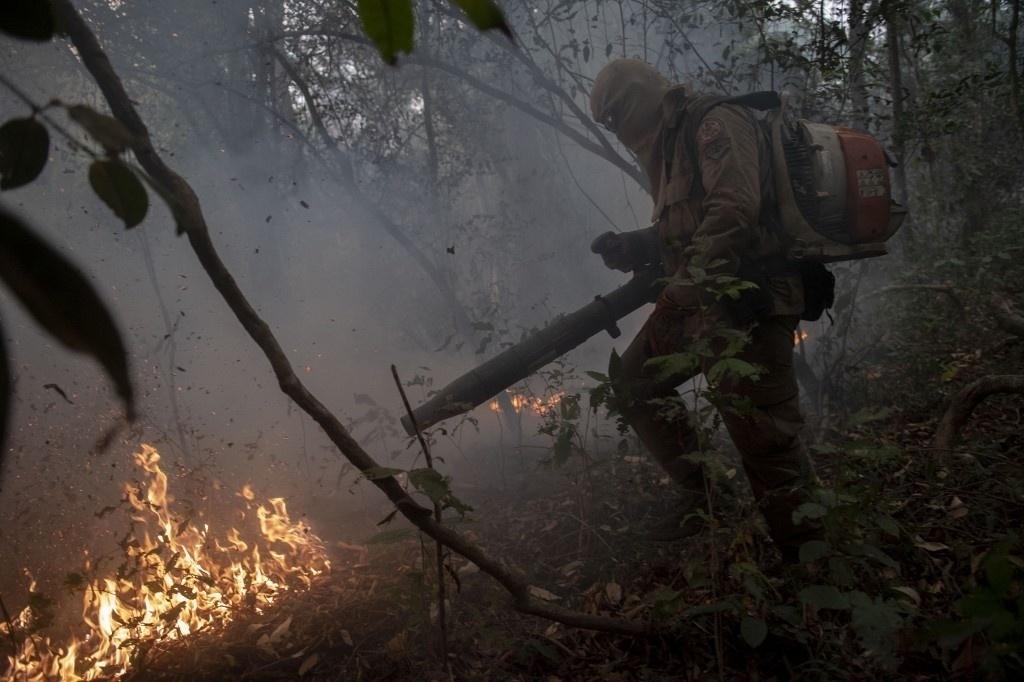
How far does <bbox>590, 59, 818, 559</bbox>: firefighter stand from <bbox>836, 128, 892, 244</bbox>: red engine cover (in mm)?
291

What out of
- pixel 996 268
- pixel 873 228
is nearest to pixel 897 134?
pixel 996 268

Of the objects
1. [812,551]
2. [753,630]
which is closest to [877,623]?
[812,551]

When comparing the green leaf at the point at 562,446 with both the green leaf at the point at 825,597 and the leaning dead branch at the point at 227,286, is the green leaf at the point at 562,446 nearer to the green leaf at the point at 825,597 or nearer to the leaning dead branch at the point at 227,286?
the leaning dead branch at the point at 227,286

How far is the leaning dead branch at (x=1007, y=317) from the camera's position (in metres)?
3.06

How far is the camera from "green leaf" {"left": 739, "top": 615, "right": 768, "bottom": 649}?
5.06 ft

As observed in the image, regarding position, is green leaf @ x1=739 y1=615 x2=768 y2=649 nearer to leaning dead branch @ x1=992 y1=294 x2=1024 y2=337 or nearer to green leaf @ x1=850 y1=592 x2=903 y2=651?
green leaf @ x1=850 y1=592 x2=903 y2=651

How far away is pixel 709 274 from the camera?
238cm

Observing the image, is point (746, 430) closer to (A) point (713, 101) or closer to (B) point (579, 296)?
(A) point (713, 101)

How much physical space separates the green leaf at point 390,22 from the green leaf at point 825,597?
1480 millimetres

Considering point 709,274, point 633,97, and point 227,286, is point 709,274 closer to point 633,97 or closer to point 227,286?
point 633,97

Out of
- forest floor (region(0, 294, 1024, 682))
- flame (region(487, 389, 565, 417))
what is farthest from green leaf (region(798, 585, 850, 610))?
flame (region(487, 389, 565, 417))

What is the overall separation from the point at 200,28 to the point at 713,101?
5231mm

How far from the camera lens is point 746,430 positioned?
230cm

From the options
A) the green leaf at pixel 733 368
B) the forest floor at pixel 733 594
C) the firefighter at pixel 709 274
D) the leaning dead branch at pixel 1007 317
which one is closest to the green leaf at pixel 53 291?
the forest floor at pixel 733 594
